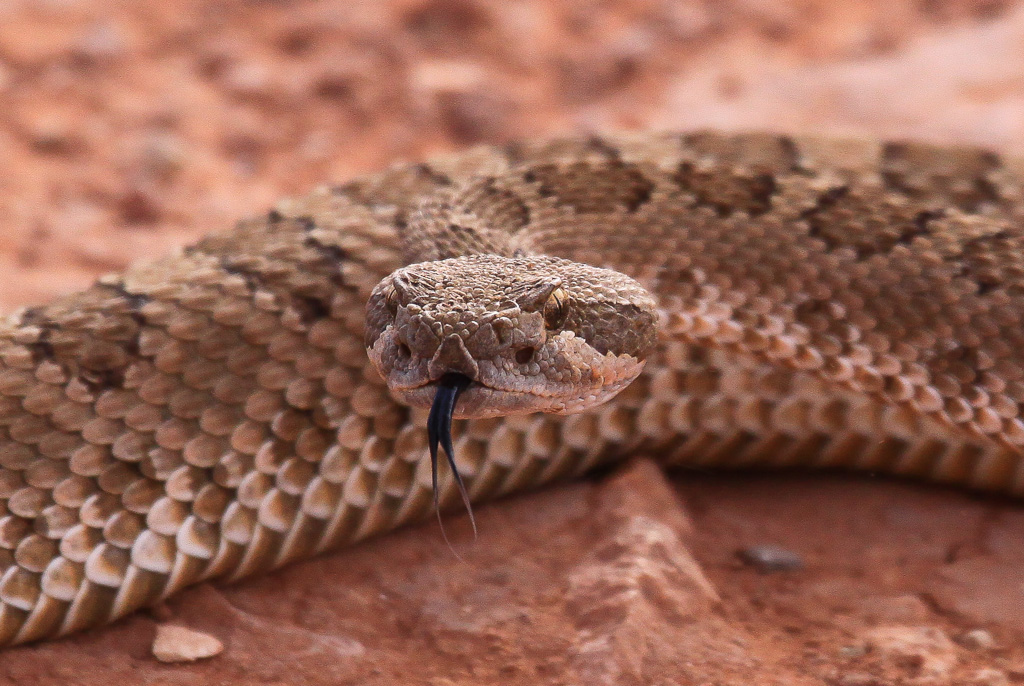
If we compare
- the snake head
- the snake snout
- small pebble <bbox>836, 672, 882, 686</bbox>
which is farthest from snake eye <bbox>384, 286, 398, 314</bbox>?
small pebble <bbox>836, 672, 882, 686</bbox>

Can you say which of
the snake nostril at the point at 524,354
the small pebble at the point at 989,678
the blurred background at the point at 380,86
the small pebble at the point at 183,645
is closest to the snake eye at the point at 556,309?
the snake nostril at the point at 524,354

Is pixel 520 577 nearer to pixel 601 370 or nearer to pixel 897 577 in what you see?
pixel 601 370

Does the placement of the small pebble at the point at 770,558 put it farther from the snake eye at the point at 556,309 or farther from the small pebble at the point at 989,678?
the snake eye at the point at 556,309

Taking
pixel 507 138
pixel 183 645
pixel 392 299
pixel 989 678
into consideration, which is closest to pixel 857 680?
pixel 989 678

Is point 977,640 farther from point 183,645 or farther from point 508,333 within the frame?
point 183,645

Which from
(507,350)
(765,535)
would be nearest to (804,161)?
(765,535)

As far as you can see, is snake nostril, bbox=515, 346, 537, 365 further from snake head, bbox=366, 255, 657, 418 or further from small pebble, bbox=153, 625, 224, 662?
small pebble, bbox=153, 625, 224, 662
